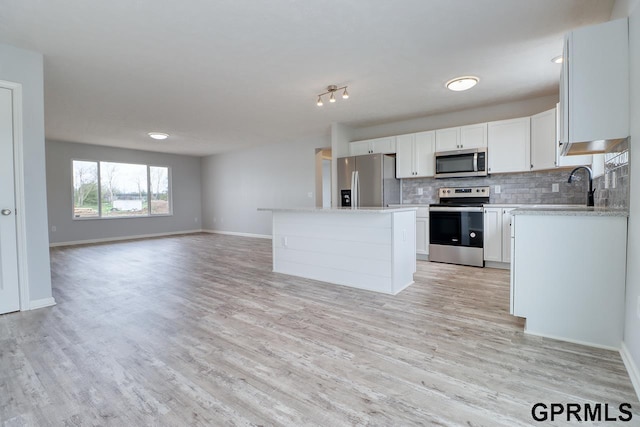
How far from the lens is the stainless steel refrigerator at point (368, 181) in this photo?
17.4 feet

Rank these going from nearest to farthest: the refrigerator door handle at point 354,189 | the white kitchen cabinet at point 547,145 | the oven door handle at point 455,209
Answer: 1. the white kitchen cabinet at point 547,145
2. the oven door handle at point 455,209
3. the refrigerator door handle at point 354,189

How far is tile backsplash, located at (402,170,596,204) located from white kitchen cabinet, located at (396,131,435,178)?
35 cm

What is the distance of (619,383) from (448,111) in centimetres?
439

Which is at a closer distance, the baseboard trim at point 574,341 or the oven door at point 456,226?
the baseboard trim at point 574,341

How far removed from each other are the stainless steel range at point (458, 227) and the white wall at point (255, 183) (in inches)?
123

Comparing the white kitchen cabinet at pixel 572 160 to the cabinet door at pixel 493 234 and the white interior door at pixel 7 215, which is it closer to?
the cabinet door at pixel 493 234

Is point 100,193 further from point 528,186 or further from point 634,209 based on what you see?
point 634,209

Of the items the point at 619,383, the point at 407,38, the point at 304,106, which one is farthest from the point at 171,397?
the point at 304,106

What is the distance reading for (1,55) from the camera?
107 inches

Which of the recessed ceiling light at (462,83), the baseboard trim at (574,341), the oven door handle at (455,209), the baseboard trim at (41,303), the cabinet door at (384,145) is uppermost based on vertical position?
the recessed ceiling light at (462,83)

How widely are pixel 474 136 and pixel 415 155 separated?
3.09 feet

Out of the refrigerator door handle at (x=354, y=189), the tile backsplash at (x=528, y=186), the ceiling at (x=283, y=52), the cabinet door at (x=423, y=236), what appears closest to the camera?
the ceiling at (x=283, y=52)

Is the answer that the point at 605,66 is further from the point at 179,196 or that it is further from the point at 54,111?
the point at 179,196

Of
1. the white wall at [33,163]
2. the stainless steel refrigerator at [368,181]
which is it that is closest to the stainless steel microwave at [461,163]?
the stainless steel refrigerator at [368,181]
